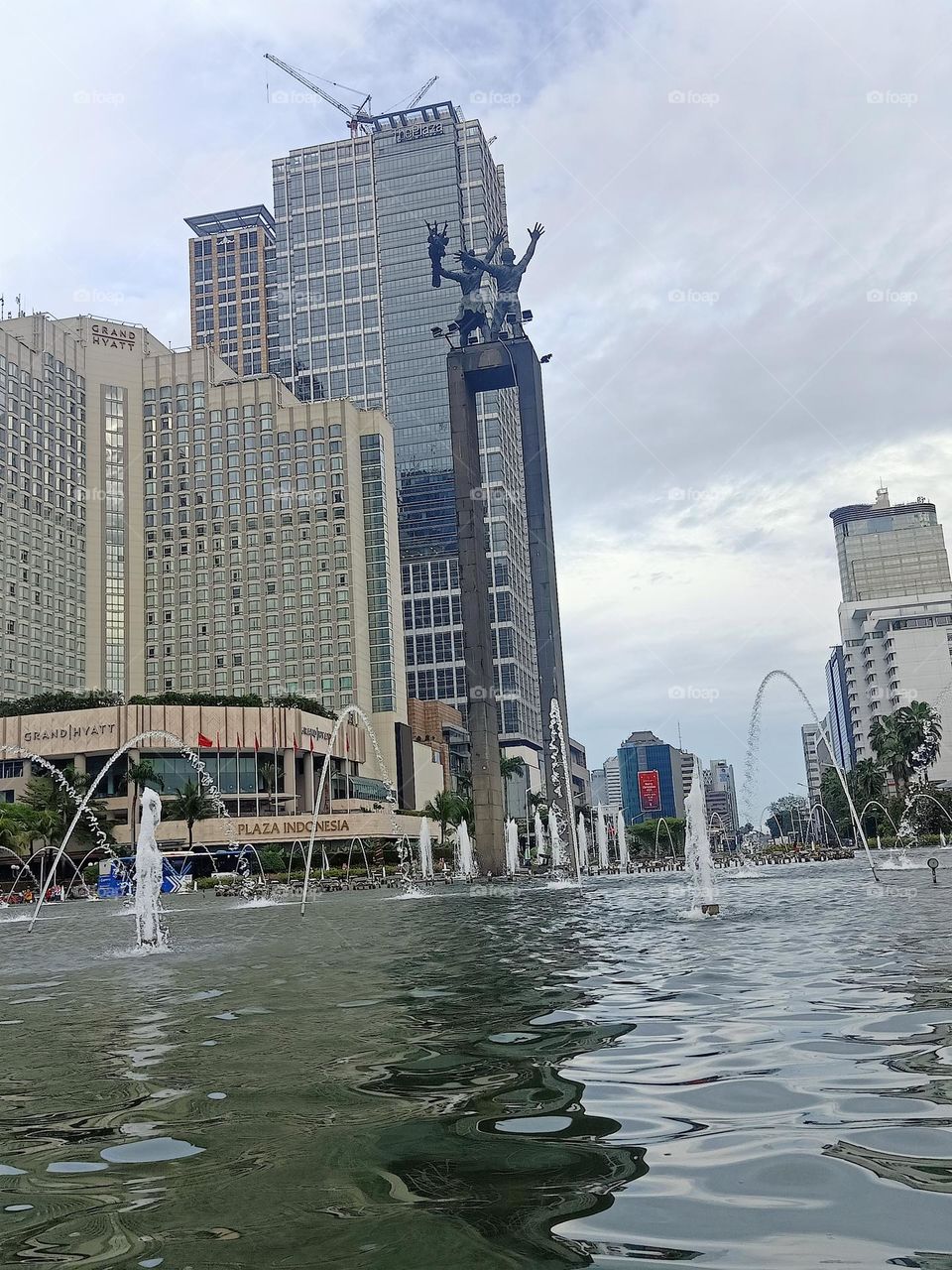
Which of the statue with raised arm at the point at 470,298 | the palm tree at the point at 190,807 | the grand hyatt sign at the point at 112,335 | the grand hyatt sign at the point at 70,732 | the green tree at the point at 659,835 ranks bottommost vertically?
the green tree at the point at 659,835

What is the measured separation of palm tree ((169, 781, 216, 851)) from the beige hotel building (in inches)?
1551

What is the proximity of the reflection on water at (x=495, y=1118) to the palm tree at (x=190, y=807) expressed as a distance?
80.4m

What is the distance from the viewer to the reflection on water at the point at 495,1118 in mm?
4676

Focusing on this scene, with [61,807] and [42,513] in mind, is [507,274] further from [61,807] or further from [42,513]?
[42,513]

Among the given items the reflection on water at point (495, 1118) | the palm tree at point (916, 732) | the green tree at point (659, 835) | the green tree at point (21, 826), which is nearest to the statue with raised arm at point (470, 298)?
the green tree at point (21, 826)

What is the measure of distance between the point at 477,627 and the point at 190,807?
34.4 m

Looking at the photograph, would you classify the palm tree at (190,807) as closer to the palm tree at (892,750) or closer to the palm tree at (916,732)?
the palm tree at (892,750)

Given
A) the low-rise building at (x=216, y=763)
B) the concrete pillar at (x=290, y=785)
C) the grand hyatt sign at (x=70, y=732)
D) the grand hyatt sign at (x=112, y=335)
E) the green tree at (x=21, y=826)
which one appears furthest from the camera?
the grand hyatt sign at (x=112, y=335)

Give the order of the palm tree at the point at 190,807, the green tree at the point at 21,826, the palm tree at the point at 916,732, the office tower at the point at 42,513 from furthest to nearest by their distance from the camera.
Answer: the office tower at the point at 42,513 → the palm tree at the point at 916,732 → the palm tree at the point at 190,807 → the green tree at the point at 21,826

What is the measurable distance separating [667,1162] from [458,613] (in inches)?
6907

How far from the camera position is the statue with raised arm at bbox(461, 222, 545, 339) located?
84.5 meters

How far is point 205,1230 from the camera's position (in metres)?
4.87

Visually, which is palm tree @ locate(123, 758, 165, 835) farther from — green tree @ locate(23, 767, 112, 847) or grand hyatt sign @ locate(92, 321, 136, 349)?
grand hyatt sign @ locate(92, 321, 136, 349)

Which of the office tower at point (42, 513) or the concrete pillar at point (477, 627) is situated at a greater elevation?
the office tower at point (42, 513)
